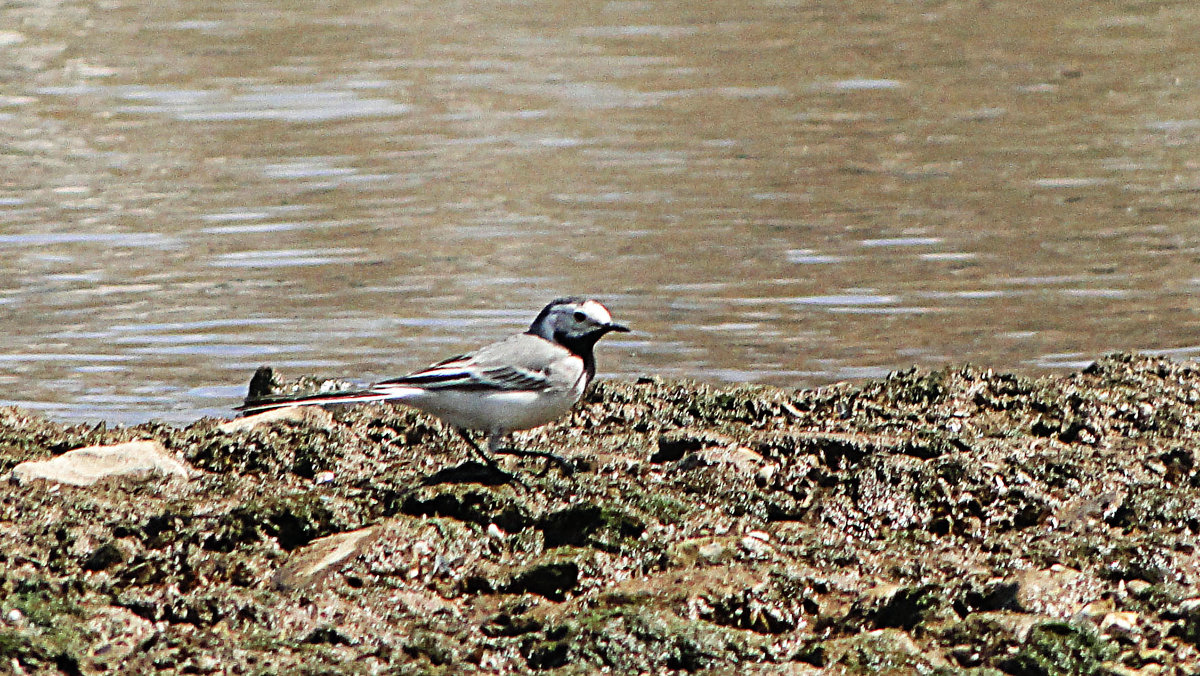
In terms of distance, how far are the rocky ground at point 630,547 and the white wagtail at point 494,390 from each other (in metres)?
0.21

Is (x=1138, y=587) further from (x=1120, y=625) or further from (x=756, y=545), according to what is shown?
(x=756, y=545)

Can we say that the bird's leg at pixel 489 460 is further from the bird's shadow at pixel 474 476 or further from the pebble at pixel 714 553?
the pebble at pixel 714 553

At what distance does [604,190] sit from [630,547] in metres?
9.48

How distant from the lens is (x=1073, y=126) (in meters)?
17.5

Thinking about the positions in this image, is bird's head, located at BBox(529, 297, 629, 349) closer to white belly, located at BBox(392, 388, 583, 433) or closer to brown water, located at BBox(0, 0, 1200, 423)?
white belly, located at BBox(392, 388, 583, 433)

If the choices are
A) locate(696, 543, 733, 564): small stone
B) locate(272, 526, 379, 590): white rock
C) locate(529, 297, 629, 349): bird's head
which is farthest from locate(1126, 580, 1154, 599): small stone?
locate(272, 526, 379, 590): white rock

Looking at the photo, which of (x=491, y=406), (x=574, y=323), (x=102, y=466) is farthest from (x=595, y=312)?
(x=102, y=466)

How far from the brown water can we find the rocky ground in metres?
2.43

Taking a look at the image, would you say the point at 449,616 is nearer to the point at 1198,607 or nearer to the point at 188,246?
the point at 1198,607

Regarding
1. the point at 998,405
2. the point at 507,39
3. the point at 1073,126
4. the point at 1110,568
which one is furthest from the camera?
the point at 507,39

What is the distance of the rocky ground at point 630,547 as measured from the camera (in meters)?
5.13

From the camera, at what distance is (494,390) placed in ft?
21.7

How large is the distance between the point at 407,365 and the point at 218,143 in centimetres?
823

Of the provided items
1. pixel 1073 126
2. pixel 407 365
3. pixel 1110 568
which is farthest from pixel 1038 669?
pixel 1073 126
